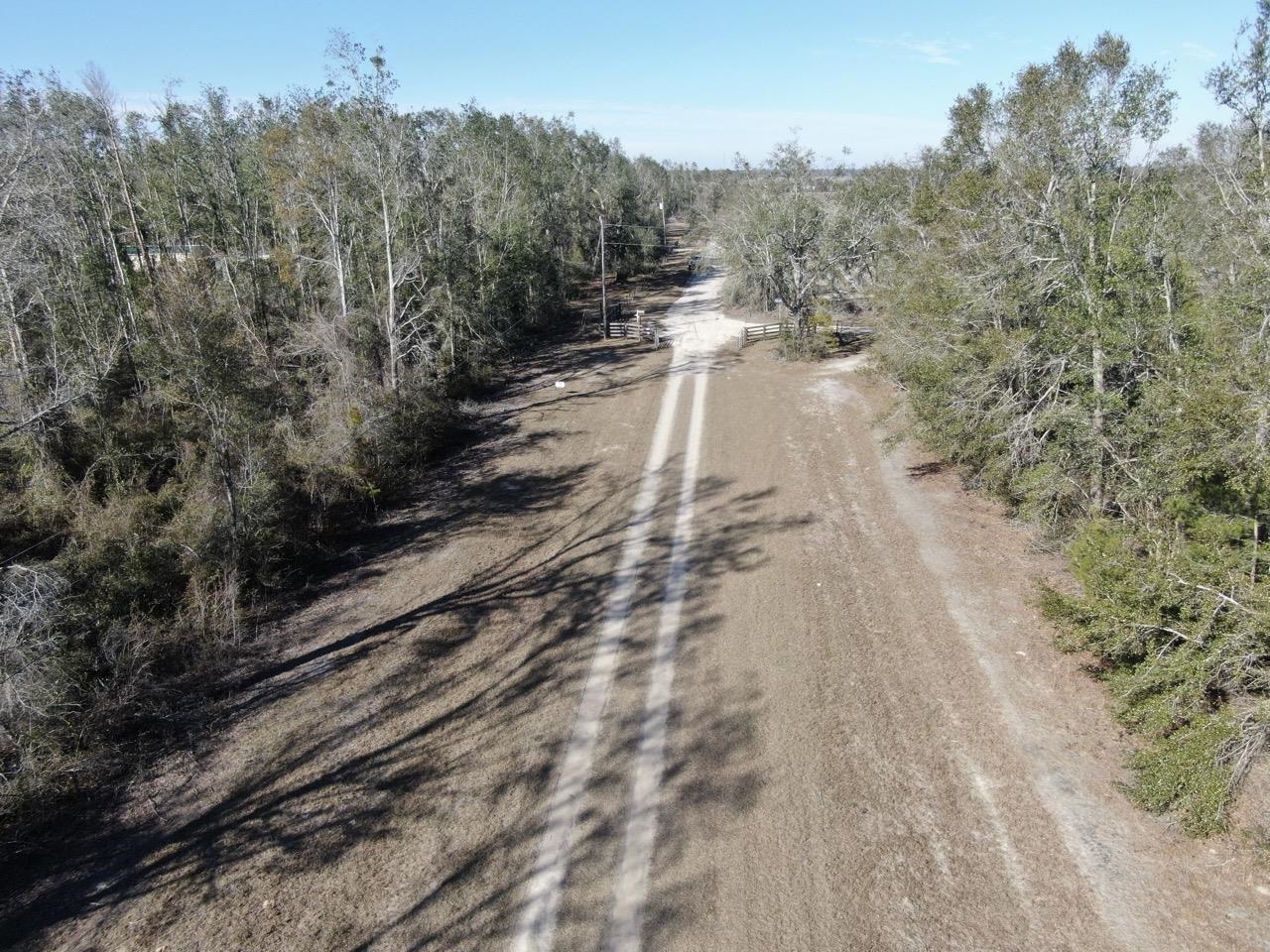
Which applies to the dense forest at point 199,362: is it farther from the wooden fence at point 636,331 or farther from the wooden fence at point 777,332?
the wooden fence at point 777,332

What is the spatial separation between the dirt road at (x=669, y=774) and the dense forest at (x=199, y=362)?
1561mm

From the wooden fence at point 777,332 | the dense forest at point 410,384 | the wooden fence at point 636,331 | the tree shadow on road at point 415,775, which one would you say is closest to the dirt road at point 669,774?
the tree shadow on road at point 415,775

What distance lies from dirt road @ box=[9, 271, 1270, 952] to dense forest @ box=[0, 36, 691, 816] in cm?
156

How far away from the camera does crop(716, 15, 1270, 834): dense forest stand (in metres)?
7.43

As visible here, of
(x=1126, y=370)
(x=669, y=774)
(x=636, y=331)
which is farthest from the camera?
(x=636, y=331)

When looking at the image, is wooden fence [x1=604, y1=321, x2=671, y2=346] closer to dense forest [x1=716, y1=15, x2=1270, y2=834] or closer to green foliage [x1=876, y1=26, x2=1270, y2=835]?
dense forest [x1=716, y1=15, x2=1270, y2=834]

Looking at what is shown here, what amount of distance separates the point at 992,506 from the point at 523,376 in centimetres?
1795

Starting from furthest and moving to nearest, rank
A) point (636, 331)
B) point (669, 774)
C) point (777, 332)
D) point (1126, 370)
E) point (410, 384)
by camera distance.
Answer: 1. point (636, 331)
2. point (777, 332)
3. point (410, 384)
4. point (1126, 370)
5. point (669, 774)

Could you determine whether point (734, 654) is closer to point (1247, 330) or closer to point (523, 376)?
point (1247, 330)

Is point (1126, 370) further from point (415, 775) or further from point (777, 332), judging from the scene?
point (777, 332)

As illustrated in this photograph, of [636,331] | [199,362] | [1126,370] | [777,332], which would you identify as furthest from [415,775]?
[777,332]

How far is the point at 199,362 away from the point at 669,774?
10034mm

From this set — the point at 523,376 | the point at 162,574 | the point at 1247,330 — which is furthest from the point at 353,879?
the point at 523,376

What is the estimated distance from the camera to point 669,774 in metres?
8.26
